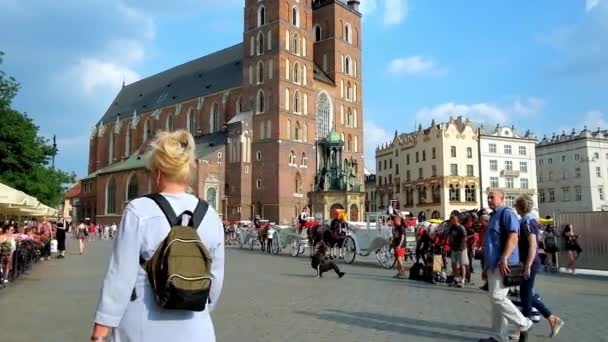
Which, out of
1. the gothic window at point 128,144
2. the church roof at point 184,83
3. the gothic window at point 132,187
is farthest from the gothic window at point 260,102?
the gothic window at point 128,144

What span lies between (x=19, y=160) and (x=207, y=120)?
91.2ft

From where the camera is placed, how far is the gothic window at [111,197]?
6106 cm

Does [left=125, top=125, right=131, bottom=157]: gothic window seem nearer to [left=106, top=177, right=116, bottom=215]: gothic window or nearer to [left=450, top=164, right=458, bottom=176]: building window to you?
[left=106, top=177, right=116, bottom=215]: gothic window

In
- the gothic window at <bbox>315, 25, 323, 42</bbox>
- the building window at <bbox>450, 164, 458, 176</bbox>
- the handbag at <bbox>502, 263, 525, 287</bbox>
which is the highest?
the gothic window at <bbox>315, 25, 323, 42</bbox>

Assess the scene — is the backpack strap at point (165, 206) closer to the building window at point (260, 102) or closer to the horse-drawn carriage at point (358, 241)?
the horse-drawn carriage at point (358, 241)

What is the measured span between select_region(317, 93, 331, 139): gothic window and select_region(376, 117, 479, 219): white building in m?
15.3

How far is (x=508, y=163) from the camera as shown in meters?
61.9

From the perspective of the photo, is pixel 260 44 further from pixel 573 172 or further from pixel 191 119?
pixel 573 172

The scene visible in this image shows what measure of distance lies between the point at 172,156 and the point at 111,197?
2490 inches

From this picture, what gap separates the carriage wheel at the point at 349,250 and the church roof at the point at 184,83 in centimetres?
3588

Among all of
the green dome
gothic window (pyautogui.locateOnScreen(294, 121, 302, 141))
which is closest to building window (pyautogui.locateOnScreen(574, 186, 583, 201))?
the green dome

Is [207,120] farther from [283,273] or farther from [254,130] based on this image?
[283,273]

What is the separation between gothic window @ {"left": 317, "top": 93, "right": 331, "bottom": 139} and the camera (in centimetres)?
5153

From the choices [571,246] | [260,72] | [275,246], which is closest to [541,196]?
[260,72]
